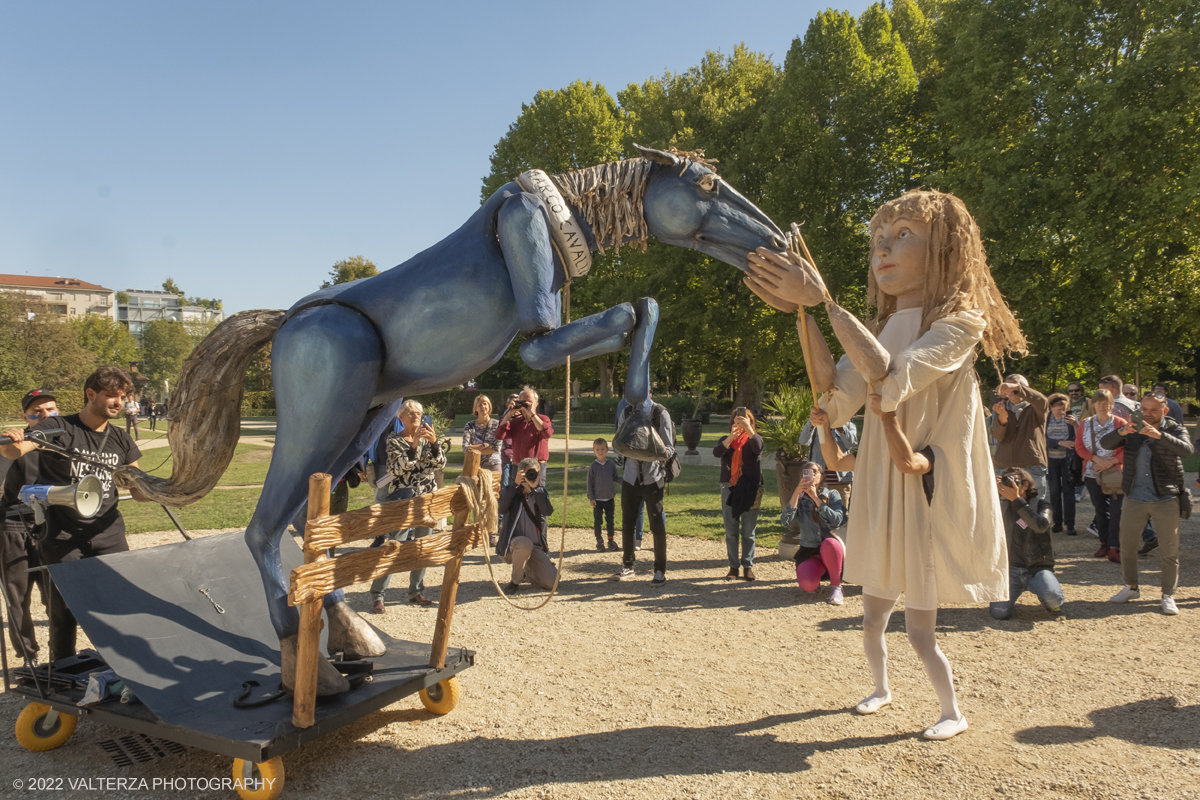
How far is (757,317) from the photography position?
24.3 m

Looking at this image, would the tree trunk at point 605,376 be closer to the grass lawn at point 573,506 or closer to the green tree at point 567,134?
the green tree at point 567,134

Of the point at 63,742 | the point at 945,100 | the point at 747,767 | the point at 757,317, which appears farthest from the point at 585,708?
the point at 757,317

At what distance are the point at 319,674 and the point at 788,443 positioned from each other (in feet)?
21.5

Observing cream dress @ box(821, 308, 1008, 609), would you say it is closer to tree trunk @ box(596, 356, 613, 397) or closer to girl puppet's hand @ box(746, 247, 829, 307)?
girl puppet's hand @ box(746, 247, 829, 307)

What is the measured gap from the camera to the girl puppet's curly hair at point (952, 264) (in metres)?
3.04

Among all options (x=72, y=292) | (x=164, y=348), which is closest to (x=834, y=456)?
(x=164, y=348)

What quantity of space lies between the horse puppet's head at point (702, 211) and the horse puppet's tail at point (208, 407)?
1.73 metres

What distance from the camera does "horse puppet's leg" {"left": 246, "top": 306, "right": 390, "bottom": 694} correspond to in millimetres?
2846

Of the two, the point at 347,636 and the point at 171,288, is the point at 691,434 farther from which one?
the point at 171,288

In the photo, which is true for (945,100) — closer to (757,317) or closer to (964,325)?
(757,317)

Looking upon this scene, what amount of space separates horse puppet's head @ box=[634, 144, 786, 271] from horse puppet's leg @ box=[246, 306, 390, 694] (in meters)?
1.24

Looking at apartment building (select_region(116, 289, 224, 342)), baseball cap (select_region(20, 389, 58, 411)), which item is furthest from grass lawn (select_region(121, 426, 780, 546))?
apartment building (select_region(116, 289, 224, 342))

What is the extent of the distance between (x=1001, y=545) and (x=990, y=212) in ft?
54.6

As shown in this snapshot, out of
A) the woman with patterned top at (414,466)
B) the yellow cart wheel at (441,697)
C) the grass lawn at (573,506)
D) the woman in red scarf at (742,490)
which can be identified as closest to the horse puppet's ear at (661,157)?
the yellow cart wheel at (441,697)
